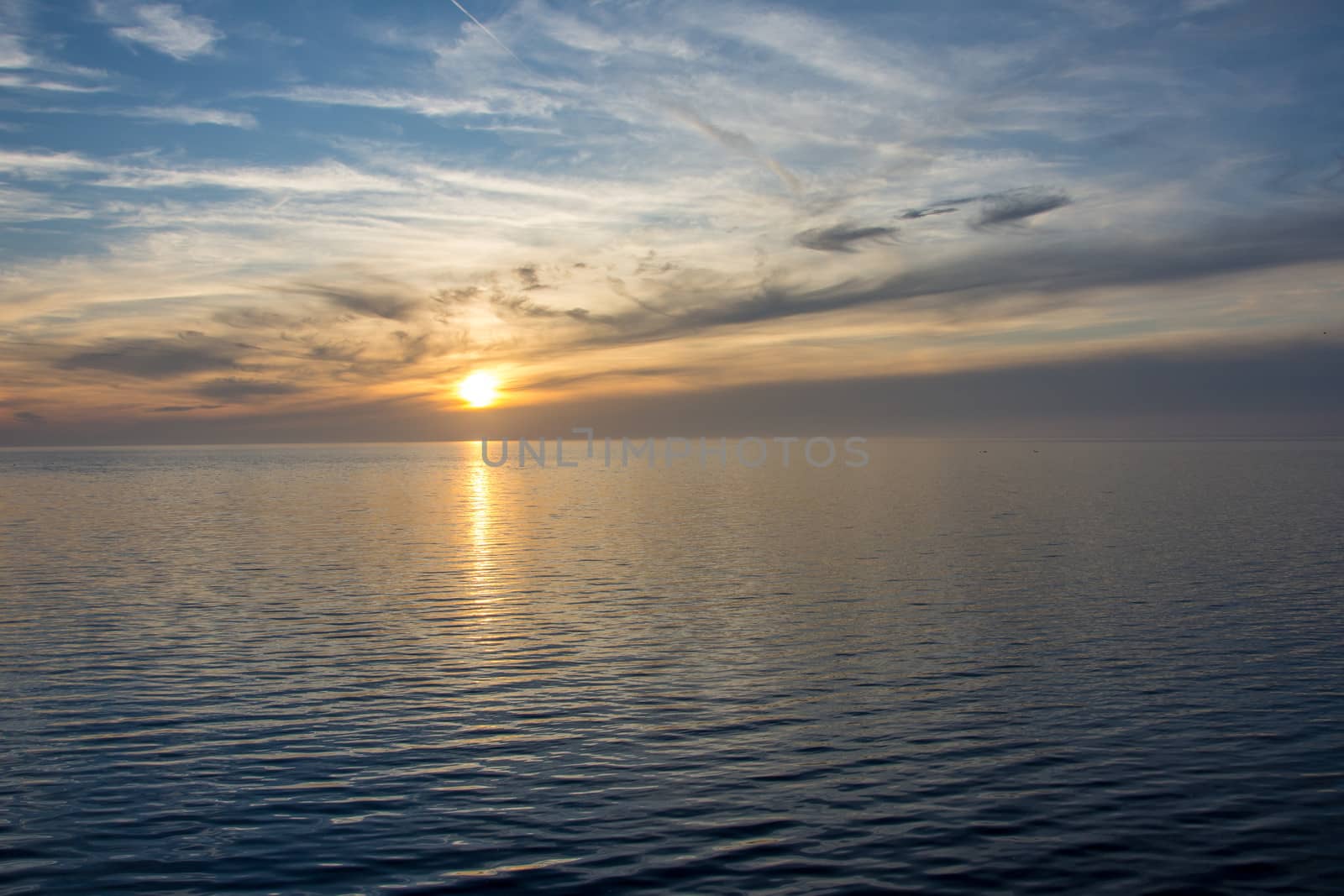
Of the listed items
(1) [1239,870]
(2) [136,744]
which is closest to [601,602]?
(2) [136,744]

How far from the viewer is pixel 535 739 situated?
1097 inches

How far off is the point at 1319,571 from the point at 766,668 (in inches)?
1622

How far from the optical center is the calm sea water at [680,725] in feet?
65.1

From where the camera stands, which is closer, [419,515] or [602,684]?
[602,684]

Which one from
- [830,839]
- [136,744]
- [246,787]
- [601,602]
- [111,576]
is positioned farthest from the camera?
[111,576]

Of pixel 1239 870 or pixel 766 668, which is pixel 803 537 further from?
pixel 1239 870

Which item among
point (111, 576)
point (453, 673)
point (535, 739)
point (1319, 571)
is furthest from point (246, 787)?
point (1319, 571)

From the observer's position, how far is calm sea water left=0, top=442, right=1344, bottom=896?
19.8m

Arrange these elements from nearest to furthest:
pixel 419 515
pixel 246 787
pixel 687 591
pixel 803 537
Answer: pixel 246 787 < pixel 687 591 < pixel 803 537 < pixel 419 515

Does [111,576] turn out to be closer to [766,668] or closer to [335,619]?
[335,619]

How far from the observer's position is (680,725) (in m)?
28.9

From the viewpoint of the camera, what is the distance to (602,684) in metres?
33.8

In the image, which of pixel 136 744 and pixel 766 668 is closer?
pixel 136 744

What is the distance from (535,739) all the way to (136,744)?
36.7 feet
